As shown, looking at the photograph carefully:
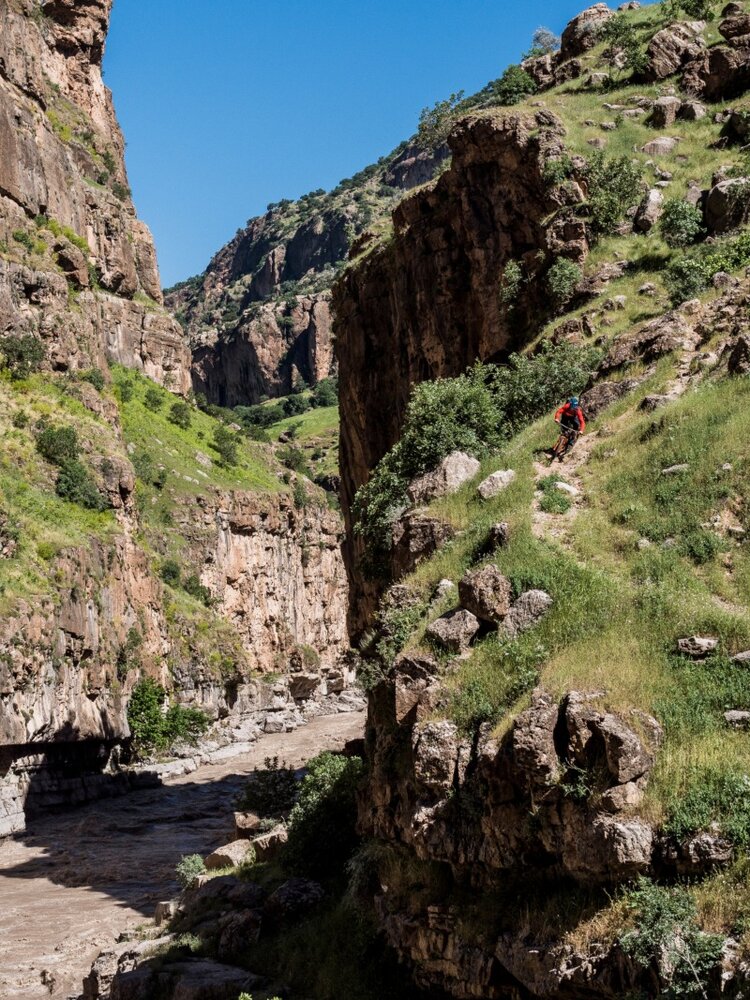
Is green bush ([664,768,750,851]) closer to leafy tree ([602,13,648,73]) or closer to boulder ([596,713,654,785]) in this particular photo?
boulder ([596,713,654,785])

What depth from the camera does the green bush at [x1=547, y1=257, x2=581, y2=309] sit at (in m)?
25.8

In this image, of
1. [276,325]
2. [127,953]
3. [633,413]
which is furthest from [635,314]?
[276,325]

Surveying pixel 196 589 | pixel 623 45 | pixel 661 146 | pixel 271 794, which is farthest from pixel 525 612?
pixel 196 589

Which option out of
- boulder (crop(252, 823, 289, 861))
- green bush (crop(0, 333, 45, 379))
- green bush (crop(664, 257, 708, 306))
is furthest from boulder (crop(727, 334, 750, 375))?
green bush (crop(0, 333, 45, 379))

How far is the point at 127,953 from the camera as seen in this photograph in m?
20.2

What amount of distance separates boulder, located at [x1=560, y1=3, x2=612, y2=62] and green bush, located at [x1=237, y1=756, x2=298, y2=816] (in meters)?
34.8

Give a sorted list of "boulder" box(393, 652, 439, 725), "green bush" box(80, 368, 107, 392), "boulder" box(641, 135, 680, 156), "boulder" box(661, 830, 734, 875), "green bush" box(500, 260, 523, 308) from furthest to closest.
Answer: "green bush" box(80, 368, 107, 392) → "boulder" box(641, 135, 680, 156) → "green bush" box(500, 260, 523, 308) → "boulder" box(393, 652, 439, 725) → "boulder" box(661, 830, 734, 875)

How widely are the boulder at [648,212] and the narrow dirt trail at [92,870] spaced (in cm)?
2452

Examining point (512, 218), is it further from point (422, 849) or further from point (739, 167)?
point (422, 849)

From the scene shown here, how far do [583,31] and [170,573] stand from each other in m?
49.5

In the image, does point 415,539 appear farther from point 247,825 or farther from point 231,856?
point 247,825

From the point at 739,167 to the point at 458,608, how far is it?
66.1ft

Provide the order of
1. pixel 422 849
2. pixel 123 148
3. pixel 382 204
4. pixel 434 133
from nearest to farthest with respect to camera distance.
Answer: pixel 422 849 → pixel 434 133 → pixel 123 148 → pixel 382 204

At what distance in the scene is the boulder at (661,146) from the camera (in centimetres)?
3112
